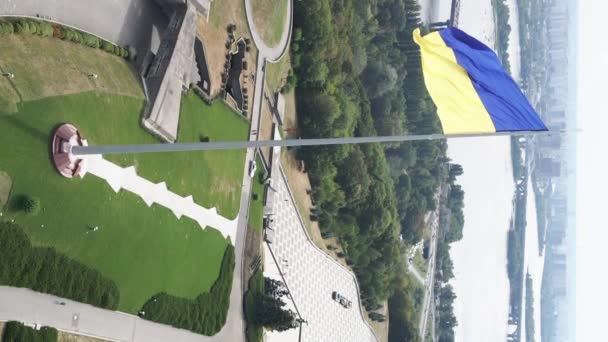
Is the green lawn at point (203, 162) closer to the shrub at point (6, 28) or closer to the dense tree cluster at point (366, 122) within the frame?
the shrub at point (6, 28)

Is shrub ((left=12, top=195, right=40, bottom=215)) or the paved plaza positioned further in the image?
the paved plaza

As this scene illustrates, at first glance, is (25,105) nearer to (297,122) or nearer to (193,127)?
(193,127)

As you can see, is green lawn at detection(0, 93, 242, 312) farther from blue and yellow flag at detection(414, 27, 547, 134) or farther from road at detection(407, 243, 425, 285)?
road at detection(407, 243, 425, 285)

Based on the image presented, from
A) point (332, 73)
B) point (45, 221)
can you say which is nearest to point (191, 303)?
point (45, 221)

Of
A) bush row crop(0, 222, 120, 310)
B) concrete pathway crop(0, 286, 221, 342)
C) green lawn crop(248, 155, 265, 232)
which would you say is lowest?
concrete pathway crop(0, 286, 221, 342)

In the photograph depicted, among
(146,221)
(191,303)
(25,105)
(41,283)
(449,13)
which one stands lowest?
(191,303)

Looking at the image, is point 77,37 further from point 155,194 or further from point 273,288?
point 273,288

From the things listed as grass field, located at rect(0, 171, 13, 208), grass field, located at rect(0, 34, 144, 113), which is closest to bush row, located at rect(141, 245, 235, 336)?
grass field, located at rect(0, 171, 13, 208)
